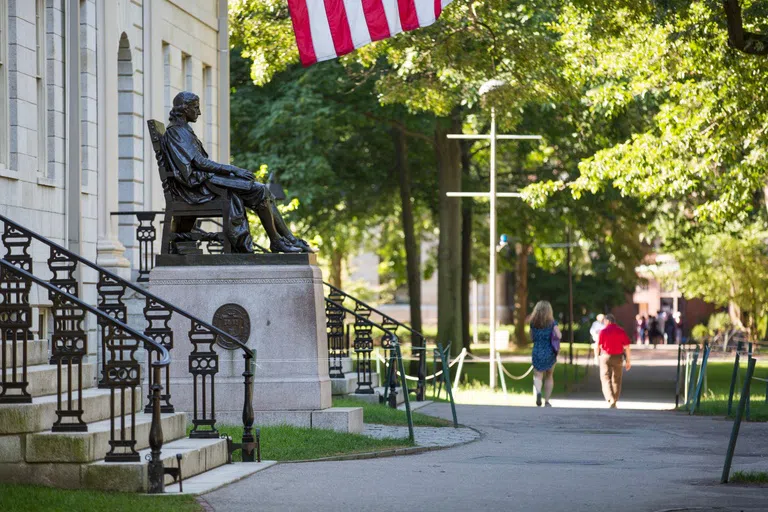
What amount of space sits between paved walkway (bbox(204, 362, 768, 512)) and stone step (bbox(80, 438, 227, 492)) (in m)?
0.49

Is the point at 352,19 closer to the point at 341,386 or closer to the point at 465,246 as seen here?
the point at 341,386

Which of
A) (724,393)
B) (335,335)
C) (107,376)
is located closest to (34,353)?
(107,376)

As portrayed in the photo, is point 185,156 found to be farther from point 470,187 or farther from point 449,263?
point 470,187

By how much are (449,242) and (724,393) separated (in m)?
9.38

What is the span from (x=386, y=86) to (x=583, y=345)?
39.4 m

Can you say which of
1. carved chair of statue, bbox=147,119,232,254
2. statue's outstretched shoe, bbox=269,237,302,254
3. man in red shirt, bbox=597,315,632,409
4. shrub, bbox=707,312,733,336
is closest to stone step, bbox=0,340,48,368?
carved chair of statue, bbox=147,119,232,254

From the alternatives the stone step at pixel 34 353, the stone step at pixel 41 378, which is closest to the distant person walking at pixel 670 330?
the stone step at pixel 34 353

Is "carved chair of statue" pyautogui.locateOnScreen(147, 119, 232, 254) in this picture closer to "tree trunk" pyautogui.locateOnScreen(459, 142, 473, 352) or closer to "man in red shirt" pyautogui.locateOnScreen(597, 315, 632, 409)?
"man in red shirt" pyautogui.locateOnScreen(597, 315, 632, 409)

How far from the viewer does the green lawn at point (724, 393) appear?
2170 cm

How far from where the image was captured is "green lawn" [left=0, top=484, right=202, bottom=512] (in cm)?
901

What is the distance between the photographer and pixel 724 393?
2977 cm

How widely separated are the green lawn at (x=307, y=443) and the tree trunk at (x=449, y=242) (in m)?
21.8

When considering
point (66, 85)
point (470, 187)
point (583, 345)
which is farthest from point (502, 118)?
point (583, 345)

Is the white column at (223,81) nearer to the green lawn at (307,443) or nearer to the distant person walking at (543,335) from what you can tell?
the distant person walking at (543,335)
